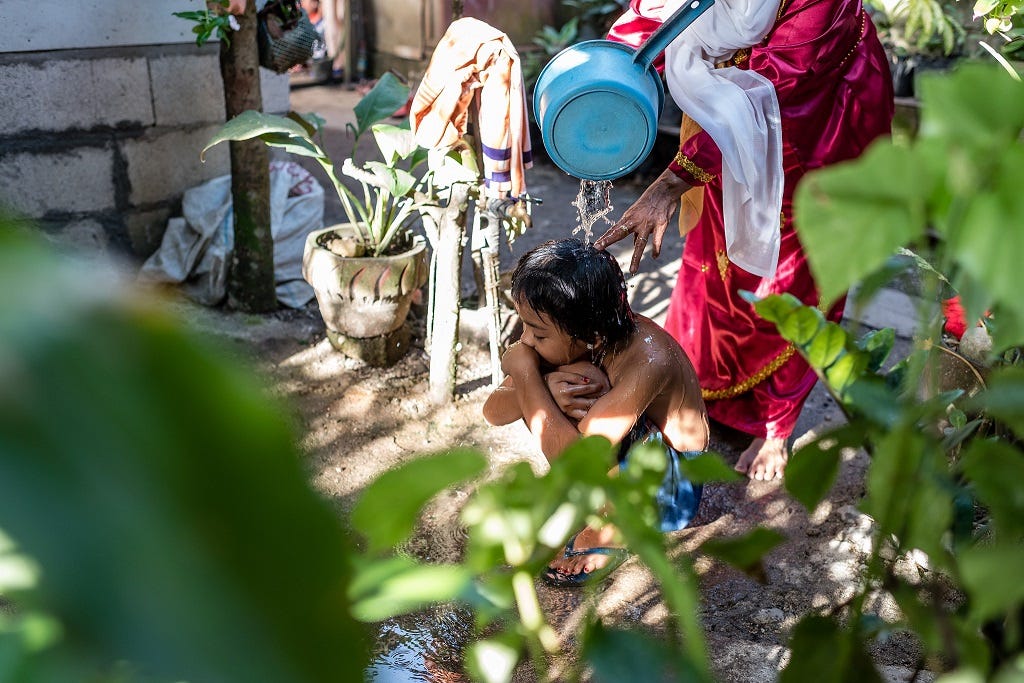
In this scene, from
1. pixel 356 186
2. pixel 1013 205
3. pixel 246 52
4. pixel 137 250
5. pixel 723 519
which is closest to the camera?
pixel 1013 205

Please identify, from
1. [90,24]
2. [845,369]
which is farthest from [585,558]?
[90,24]

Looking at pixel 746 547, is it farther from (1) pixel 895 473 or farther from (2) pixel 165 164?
(2) pixel 165 164

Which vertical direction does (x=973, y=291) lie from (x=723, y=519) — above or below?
above

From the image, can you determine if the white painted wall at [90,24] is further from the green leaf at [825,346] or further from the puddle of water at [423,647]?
the green leaf at [825,346]

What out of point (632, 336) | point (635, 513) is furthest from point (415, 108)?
point (635, 513)

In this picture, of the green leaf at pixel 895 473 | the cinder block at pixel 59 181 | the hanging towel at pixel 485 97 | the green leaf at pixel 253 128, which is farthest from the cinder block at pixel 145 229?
the green leaf at pixel 895 473

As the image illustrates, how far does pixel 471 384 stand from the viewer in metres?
3.45

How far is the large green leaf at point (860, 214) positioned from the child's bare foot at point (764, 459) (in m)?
2.53

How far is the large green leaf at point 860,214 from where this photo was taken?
1.67ft

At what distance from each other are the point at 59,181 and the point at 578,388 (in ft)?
8.42

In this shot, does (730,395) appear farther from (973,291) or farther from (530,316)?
(973,291)

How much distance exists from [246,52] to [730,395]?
2108mm

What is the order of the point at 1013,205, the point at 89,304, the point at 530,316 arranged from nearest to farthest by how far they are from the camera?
the point at 89,304, the point at 1013,205, the point at 530,316

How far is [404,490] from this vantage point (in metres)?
0.58
